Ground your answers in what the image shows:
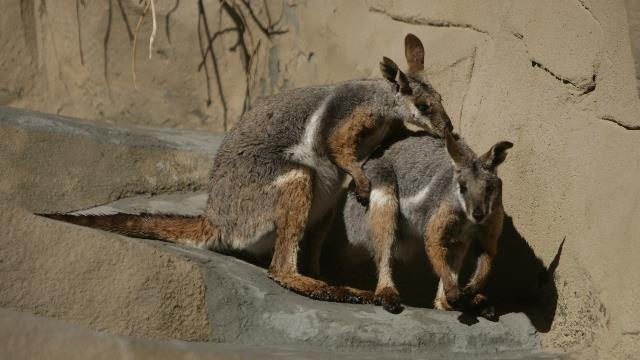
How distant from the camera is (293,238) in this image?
7.57 meters

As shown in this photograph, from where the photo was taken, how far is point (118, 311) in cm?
631

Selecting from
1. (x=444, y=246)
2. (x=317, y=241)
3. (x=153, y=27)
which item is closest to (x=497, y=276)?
(x=444, y=246)

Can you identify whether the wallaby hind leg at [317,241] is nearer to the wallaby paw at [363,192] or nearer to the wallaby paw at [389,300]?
the wallaby paw at [363,192]

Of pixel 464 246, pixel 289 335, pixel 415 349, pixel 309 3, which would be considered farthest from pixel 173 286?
pixel 309 3

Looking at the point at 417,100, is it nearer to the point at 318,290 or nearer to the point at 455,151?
the point at 455,151

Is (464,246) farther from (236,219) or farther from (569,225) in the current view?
(236,219)

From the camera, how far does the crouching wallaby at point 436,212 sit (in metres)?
7.36

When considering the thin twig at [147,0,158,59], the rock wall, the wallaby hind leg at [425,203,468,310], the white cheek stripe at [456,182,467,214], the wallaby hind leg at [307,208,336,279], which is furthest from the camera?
the thin twig at [147,0,158,59]

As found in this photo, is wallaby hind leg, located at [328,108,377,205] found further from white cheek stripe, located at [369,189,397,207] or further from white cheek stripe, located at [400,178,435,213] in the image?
white cheek stripe, located at [400,178,435,213]

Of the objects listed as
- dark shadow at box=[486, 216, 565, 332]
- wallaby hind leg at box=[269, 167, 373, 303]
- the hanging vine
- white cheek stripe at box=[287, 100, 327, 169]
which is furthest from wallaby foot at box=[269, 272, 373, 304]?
the hanging vine

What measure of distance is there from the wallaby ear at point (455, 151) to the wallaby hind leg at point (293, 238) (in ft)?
3.59

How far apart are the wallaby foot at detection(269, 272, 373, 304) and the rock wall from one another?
143cm

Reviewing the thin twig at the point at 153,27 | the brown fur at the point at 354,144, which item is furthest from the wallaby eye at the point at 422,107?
the thin twig at the point at 153,27

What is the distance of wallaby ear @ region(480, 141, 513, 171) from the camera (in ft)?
24.0
